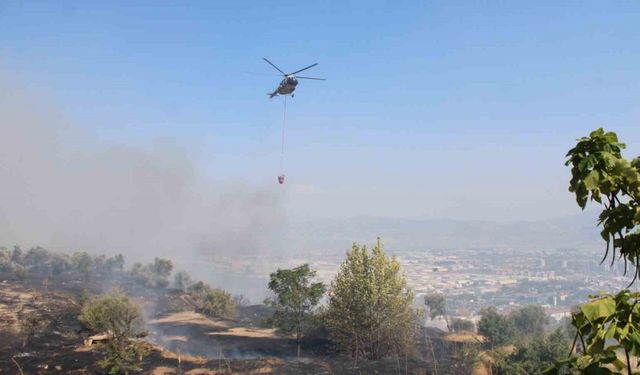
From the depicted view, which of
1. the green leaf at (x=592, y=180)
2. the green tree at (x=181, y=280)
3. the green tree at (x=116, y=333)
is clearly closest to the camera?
the green leaf at (x=592, y=180)

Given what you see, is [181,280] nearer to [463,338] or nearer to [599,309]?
[463,338]

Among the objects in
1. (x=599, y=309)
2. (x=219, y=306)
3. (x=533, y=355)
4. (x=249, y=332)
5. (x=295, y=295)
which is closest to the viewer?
(x=599, y=309)

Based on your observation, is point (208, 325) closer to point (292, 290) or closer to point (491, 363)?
point (292, 290)

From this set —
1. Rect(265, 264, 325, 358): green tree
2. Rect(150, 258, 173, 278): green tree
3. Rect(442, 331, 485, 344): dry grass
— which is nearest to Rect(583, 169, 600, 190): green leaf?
Rect(265, 264, 325, 358): green tree

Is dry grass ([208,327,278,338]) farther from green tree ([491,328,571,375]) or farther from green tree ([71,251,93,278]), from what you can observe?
green tree ([71,251,93,278])

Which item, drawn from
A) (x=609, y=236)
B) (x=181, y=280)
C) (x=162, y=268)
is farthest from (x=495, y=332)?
(x=181, y=280)

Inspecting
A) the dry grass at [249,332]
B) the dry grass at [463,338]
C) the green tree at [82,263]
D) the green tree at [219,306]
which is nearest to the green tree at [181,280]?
the green tree at [82,263]

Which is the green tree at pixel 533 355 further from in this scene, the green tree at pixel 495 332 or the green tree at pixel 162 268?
the green tree at pixel 162 268
